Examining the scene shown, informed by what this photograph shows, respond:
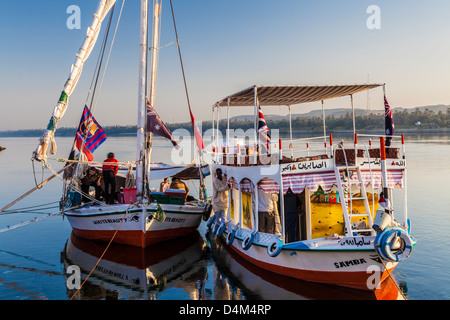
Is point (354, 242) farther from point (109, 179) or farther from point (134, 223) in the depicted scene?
point (109, 179)

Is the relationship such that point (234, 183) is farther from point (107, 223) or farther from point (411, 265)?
point (411, 265)

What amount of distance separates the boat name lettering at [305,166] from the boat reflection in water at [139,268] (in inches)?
186

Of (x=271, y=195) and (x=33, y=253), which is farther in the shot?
(x=33, y=253)

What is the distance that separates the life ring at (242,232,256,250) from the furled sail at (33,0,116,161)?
316 inches

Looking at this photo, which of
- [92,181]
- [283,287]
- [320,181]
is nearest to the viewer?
[320,181]

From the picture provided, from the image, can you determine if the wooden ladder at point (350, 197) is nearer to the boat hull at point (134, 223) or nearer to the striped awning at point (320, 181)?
the striped awning at point (320, 181)

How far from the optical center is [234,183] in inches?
559

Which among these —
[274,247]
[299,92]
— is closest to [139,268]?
[274,247]

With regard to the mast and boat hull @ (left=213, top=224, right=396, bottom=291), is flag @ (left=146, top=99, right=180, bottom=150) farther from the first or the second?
boat hull @ (left=213, top=224, right=396, bottom=291)

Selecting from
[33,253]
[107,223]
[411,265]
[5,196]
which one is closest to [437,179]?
[411,265]

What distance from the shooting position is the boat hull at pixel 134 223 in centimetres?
1492

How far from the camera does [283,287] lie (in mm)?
11344

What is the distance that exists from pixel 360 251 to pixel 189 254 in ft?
25.8

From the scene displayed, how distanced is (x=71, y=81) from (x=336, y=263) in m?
11.6
